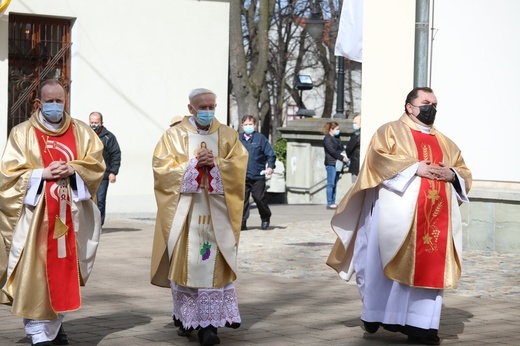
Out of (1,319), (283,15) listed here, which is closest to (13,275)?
(1,319)

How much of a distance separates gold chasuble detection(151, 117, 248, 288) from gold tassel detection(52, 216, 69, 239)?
80 cm

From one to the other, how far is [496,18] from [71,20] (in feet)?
26.1

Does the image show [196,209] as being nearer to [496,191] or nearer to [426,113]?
[426,113]

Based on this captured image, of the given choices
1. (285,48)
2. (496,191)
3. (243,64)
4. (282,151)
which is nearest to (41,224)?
(496,191)

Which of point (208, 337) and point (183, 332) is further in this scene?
point (183, 332)

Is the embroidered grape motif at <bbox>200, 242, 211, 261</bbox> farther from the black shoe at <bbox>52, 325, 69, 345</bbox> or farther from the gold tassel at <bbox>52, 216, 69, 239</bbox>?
the black shoe at <bbox>52, 325, 69, 345</bbox>

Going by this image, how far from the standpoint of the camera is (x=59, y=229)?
25.5 ft

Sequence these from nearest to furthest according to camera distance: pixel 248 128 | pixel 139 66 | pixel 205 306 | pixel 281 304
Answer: pixel 205 306 < pixel 281 304 < pixel 248 128 < pixel 139 66

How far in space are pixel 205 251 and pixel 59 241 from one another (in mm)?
1073

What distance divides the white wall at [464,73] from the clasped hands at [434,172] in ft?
17.9

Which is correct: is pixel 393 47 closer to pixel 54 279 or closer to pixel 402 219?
pixel 402 219

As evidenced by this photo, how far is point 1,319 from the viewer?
8.81 m

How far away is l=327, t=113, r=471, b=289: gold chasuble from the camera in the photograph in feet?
27.0

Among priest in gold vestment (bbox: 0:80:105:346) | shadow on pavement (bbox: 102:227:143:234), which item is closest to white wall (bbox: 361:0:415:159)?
shadow on pavement (bbox: 102:227:143:234)
